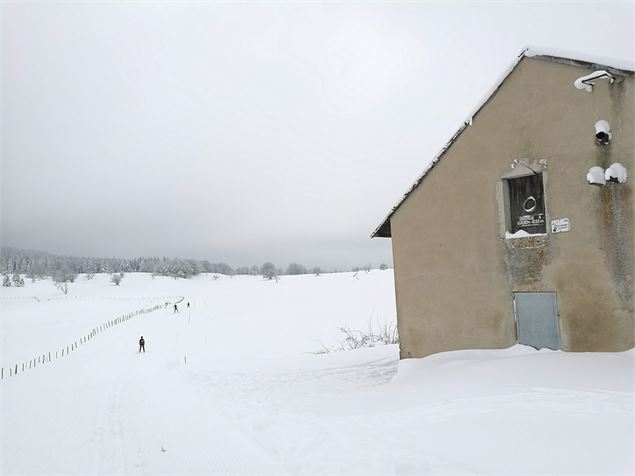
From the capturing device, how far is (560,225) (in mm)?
9320

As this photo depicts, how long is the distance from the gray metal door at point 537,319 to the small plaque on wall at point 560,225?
1.42 m

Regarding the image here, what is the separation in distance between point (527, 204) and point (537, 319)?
270 centimetres

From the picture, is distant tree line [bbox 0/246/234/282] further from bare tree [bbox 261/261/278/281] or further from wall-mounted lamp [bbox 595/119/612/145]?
wall-mounted lamp [bbox 595/119/612/145]

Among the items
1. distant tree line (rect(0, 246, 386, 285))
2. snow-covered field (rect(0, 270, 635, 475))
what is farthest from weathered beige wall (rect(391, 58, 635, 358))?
distant tree line (rect(0, 246, 386, 285))

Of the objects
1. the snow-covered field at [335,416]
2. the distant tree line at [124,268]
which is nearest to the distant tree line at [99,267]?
the distant tree line at [124,268]

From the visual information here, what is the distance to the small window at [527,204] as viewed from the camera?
9883 mm

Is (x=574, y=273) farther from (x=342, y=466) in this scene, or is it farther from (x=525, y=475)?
(x=342, y=466)

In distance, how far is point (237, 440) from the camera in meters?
8.41

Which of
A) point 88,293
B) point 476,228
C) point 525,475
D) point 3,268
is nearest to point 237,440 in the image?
point 525,475

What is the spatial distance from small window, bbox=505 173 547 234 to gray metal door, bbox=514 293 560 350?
156 centimetres

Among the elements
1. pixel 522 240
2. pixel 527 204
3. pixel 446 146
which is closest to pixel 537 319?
pixel 522 240

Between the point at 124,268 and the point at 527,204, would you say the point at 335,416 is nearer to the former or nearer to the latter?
the point at 527,204

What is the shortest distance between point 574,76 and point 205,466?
1074cm

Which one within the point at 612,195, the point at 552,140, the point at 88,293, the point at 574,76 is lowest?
the point at 88,293
